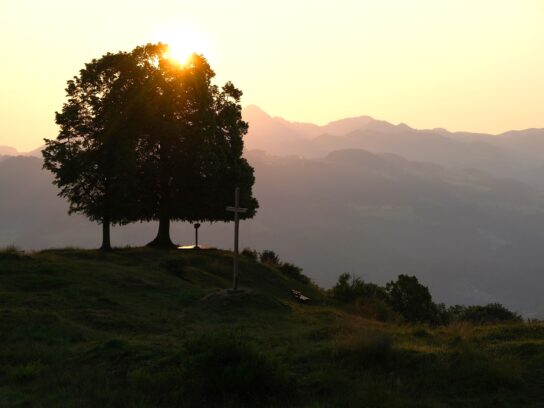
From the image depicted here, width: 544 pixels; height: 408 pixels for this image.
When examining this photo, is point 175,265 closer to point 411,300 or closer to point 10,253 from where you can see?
point 10,253

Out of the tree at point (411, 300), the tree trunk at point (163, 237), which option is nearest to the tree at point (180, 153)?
the tree trunk at point (163, 237)

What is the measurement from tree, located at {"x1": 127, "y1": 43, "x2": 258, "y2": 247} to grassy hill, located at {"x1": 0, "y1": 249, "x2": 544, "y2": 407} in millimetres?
19372

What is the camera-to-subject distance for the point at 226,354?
10.6 metres

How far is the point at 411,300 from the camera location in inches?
1314

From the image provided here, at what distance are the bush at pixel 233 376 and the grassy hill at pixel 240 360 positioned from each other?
→ 20mm

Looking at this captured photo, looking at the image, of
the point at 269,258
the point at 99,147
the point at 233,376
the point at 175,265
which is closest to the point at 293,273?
the point at 269,258

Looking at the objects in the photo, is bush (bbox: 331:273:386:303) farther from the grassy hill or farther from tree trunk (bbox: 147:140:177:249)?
the grassy hill

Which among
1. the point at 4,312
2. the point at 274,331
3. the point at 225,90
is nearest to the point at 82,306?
the point at 4,312

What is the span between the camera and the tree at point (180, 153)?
3962 cm

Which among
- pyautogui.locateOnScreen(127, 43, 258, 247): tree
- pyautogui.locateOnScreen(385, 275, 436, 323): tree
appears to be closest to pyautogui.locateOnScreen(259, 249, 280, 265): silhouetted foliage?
pyautogui.locateOnScreen(127, 43, 258, 247): tree

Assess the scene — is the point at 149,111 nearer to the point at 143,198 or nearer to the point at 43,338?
the point at 143,198

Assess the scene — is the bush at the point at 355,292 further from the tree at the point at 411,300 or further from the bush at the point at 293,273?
the bush at the point at 293,273

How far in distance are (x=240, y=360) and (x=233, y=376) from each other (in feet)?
1.37

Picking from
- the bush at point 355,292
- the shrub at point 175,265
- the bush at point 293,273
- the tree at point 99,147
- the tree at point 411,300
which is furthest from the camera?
the bush at point 293,273
